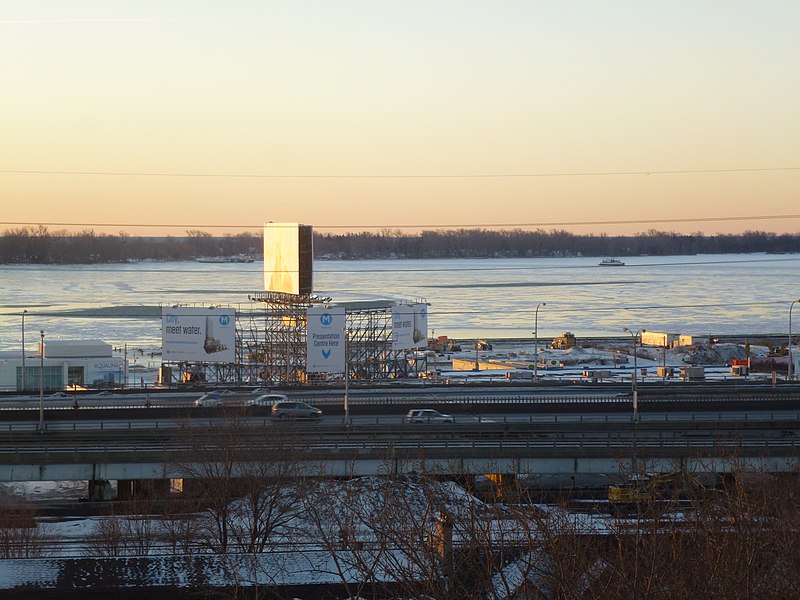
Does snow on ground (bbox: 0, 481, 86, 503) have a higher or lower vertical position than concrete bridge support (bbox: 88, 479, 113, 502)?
lower

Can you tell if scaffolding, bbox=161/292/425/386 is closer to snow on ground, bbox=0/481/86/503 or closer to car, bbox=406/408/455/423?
car, bbox=406/408/455/423

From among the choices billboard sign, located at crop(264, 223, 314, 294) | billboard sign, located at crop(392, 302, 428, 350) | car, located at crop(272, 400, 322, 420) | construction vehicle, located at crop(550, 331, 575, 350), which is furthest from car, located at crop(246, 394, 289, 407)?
construction vehicle, located at crop(550, 331, 575, 350)

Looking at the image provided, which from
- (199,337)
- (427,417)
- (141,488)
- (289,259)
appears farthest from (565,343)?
(141,488)

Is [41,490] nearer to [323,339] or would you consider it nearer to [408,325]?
[323,339]

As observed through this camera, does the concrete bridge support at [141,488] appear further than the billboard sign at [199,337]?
No

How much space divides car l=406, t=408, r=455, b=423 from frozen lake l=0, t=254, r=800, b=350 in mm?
14928

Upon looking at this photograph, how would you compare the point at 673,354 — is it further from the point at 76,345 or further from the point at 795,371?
the point at 76,345

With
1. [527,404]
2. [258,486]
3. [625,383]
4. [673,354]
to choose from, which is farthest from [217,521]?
[673,354]

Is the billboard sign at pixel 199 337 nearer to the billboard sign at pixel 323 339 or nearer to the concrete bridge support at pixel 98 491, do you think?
the billboard sign at pixel 323 339

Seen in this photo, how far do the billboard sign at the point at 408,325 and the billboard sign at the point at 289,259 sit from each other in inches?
113

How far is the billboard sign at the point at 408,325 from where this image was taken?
83.0 ft

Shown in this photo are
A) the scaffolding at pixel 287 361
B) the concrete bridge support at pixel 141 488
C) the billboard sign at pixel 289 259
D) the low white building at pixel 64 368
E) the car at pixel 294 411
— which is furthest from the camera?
the billboard sign at pixel 289 259

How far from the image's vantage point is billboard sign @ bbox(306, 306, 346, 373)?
22984mm

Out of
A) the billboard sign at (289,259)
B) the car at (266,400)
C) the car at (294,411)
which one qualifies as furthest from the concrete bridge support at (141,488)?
the billboard sign at (289,259)
